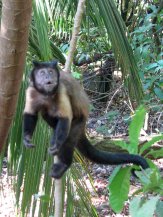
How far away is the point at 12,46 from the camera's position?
1251 millimetres

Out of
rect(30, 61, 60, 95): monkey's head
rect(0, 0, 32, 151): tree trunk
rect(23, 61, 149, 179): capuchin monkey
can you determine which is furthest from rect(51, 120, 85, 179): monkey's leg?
rect(0, 0, 32, 151): tree trunk

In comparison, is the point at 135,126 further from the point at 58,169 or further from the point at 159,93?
the point at 159,93

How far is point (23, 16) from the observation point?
3.84ft

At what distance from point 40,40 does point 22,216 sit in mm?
879

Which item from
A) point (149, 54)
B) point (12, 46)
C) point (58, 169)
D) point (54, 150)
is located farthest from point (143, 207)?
point (149, 54)

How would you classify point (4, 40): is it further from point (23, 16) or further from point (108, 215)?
point (108, 215)

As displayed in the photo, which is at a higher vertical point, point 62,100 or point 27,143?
point 62,100

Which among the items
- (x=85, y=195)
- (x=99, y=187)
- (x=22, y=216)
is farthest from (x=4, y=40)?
(x=99, y=187)

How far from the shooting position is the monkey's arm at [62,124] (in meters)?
1.97

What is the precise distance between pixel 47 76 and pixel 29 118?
210 millimetres

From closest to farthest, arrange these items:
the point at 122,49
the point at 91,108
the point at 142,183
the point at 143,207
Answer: the point at 143,207 < the point at 142,183 < the point at 122,49 < the point at 91,108

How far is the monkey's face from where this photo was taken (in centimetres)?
205

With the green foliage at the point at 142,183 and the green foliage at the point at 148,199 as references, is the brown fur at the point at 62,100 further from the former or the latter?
the green foliage at the point at 148,199

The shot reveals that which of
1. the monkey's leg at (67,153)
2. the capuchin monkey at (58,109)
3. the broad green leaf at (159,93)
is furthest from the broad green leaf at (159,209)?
the broad green leaf at (159,93)
